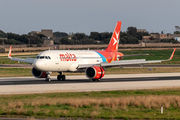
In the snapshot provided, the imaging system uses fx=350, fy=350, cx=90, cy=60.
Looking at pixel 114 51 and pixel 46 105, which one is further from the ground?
pixel 114 51

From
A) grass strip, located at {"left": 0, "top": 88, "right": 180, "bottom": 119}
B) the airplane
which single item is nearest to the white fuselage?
the airplane

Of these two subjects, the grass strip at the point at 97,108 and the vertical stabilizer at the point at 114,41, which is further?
the vertical stabilizer at the point at 114,41

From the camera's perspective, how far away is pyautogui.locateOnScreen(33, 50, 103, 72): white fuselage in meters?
45.8

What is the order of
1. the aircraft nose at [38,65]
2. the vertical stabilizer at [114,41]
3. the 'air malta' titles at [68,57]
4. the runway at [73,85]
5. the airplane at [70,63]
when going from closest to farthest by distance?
1. the runway at [73,85]
2. the aircraft nose at [38,65]
3. the airplane at [70,63]
4. the 'air malta' titles at [68,57]
5. the vertical stabilizer at [114,41]

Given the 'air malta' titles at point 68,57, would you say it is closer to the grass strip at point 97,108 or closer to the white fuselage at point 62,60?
the white fuselage at point 62,60

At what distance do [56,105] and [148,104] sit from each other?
685 centimetres

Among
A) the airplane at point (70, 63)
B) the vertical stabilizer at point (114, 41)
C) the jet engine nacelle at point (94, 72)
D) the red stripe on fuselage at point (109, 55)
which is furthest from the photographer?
the vertical stabilizer at point (114, 41)

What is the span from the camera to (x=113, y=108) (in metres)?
24.6

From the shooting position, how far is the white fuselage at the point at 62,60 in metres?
45.8

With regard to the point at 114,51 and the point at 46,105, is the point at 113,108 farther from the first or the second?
the point at 114,51

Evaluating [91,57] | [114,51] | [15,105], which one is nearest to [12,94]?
A: [15,105]

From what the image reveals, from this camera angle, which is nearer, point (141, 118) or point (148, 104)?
point (141, 118)


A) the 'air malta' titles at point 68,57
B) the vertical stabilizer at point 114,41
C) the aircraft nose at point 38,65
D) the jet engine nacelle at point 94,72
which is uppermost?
the vertical stabilizer at point 114,41

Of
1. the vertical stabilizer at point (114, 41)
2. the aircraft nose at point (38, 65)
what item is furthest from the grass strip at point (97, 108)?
the vertical stabilizer at point (114, 41)
